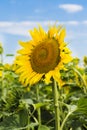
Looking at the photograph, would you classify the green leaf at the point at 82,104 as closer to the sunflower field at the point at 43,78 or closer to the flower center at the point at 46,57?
the sunflower field at the point at 43,78

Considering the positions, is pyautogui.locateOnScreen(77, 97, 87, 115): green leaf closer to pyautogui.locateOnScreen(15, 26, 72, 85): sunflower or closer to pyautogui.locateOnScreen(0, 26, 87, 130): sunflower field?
pyautogui.locateOnScreen(0, 26, 87, 130): sunflower field

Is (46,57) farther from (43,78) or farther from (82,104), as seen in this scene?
(82,104)

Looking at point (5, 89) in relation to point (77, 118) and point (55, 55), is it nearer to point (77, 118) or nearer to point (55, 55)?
point (77, 118)

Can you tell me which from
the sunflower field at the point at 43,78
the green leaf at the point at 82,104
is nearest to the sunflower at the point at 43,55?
the sunflower field at the point at 43,78

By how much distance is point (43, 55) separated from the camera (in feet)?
7.97

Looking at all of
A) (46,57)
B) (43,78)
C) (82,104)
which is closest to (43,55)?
(46,57)

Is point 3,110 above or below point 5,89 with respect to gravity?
below

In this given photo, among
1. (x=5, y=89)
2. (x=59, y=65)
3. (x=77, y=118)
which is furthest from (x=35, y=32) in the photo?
(x=5, y=89)

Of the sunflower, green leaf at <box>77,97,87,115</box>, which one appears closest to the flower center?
the sunflower

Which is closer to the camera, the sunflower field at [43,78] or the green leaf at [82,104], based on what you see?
the sunflower field at [43,78]

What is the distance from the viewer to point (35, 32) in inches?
100

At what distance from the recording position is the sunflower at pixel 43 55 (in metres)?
2.31

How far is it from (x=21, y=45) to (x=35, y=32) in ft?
0.53

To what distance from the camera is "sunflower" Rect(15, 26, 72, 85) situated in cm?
231
